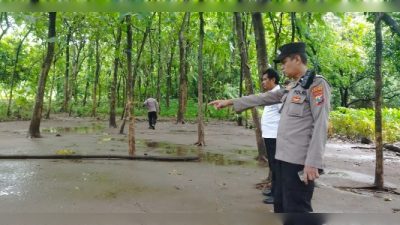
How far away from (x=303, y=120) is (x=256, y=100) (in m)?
0.49

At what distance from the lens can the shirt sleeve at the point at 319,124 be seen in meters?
3.48

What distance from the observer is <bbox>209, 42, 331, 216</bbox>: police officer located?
3.51m

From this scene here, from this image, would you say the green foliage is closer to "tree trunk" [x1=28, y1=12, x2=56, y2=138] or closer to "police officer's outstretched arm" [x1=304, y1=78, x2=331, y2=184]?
"tree trunk" [x1=28, y1=12, x2=56, y2=138]

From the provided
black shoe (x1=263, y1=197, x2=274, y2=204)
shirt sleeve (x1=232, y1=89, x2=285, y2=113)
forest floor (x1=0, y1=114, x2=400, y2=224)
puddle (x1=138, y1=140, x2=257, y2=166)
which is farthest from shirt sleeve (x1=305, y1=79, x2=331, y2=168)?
puddle (x1=138, y1=140, x2=257, y2=166)

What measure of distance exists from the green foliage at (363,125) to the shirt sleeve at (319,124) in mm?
13808

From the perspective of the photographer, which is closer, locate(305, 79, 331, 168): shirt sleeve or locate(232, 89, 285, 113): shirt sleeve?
locate(305, 79, 331, 168): shirt sleeve

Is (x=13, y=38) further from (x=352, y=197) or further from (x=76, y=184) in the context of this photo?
(x=352, y=197)

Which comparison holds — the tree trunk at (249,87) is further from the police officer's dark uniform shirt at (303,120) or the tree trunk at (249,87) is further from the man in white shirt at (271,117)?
the police officer's dark uniform shirt at (303,120)

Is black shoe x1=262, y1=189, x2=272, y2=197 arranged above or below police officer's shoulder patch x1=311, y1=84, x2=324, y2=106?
below

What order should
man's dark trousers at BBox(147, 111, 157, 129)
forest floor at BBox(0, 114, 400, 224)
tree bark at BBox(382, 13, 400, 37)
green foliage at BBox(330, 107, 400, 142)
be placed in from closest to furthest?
tree bark at BBox(382, 13, 400, 37), forest floor at BBox(0, 114, 400, 224), green foliage at BBox(330, 107, 400, 142), man's dark trousers at BBox(147, 111, 157, 129)

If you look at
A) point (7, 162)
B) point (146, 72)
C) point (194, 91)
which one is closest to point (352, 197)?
point (7, 162)

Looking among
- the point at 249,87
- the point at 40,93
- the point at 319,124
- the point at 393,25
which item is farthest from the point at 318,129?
the point at 40,93

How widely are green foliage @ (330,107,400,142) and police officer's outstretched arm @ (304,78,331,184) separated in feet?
45.3

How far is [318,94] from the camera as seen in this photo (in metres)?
3.56
